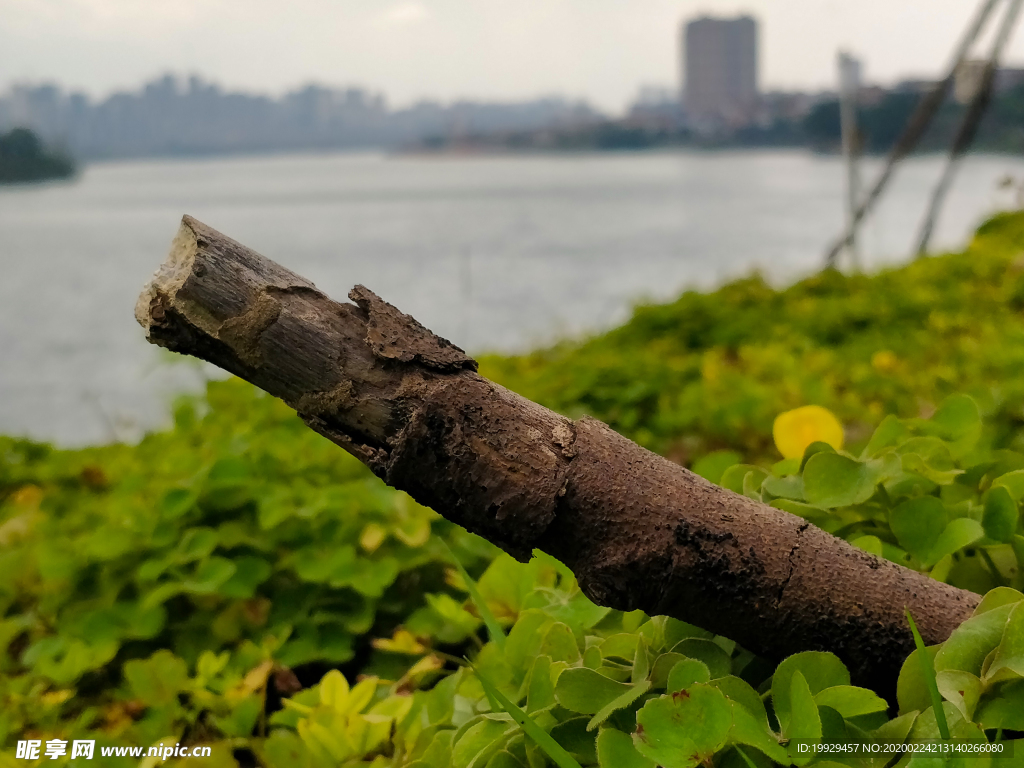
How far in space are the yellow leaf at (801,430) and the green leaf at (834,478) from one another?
14 cm

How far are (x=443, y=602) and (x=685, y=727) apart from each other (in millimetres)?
345

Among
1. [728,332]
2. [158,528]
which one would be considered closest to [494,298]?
[728,332]

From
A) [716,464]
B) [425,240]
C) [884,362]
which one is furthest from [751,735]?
[425,240]

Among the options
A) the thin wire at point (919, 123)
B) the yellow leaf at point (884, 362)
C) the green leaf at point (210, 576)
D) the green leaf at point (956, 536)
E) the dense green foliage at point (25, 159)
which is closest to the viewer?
the green leaf at point (956, 536)

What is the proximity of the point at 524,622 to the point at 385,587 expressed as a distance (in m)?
0.36

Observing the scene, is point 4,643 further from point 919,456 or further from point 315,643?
point 919,456

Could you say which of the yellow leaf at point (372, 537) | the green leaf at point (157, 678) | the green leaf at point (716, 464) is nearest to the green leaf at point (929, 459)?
the green leaf at point (716, 464)

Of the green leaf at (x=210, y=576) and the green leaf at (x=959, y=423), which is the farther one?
the green leaf at (x=210, y=576)

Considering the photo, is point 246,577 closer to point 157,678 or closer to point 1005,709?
point 157,678

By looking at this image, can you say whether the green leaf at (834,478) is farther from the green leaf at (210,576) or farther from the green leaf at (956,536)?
the green leaf at (210,576)

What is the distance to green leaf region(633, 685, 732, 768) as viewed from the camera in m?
0.35

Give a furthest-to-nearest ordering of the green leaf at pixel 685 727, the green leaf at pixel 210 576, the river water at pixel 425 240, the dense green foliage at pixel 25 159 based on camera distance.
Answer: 1. the dense green foliage at pixel 25 159
2. the river water at pixel 425 240
3. the green leaf at pixel 210 576
4. the green leaf at pixel 685 727

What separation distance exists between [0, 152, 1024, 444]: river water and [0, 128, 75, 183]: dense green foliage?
0.10 m

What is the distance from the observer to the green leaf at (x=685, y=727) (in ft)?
1.14
